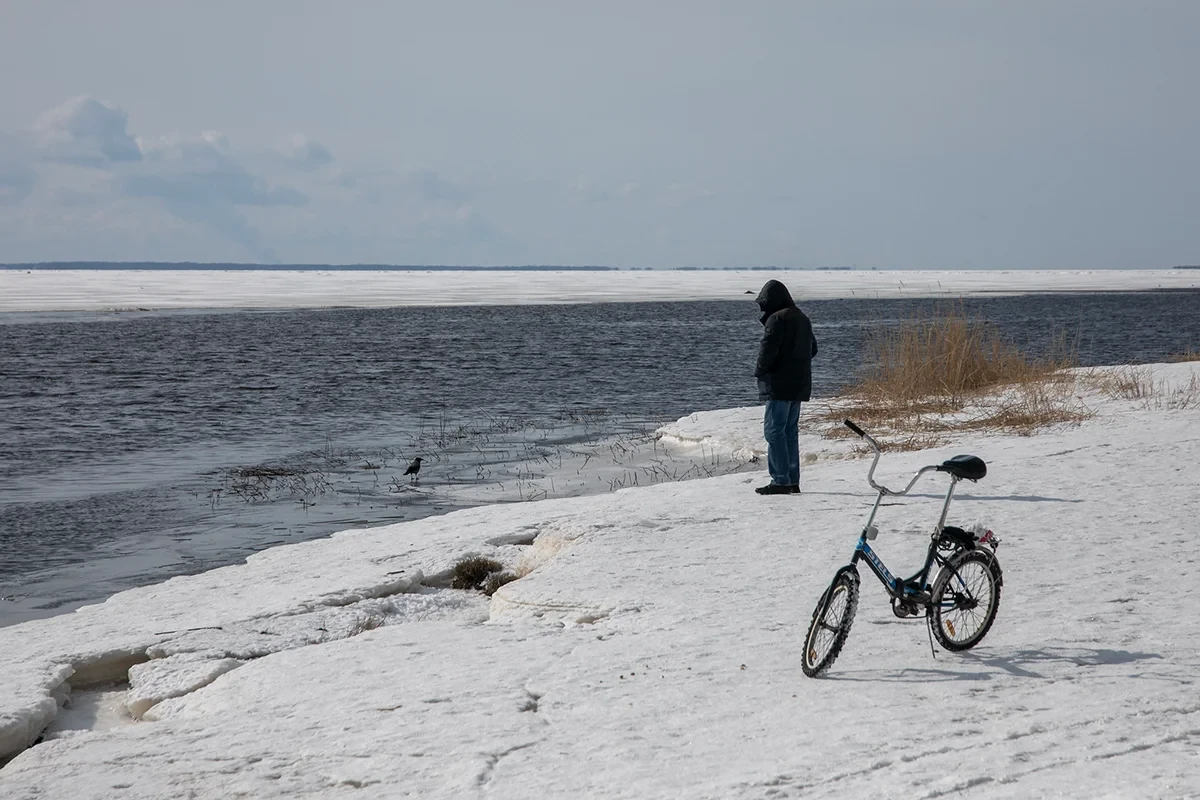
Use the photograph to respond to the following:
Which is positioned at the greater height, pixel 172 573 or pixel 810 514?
pixel 810 514

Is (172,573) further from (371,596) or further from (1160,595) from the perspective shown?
(1160,595)

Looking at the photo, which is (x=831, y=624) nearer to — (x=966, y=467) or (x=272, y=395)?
(x=966, y=467)

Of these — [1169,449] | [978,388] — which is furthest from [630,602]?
[978,388]

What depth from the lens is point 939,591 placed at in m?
5.46

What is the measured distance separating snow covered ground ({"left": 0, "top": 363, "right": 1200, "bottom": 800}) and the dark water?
2885 mm

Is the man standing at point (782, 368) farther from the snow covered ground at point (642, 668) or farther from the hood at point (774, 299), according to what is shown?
the snow covered ground at point (642, 668)

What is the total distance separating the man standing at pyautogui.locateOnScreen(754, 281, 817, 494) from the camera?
32.6 ft

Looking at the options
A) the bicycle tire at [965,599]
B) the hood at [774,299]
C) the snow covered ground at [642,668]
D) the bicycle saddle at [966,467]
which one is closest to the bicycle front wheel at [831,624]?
the snow covered ground at [642,668]

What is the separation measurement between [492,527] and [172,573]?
9.91 feet

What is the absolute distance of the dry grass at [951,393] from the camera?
570 inches

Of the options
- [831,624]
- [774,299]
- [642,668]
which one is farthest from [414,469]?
[831,624]

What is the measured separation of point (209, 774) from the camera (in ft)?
16.0

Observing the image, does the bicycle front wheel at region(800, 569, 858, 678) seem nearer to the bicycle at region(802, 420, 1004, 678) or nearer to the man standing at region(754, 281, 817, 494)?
the bicycle at region(802, 420, 1004, 678)

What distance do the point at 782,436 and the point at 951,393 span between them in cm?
776
